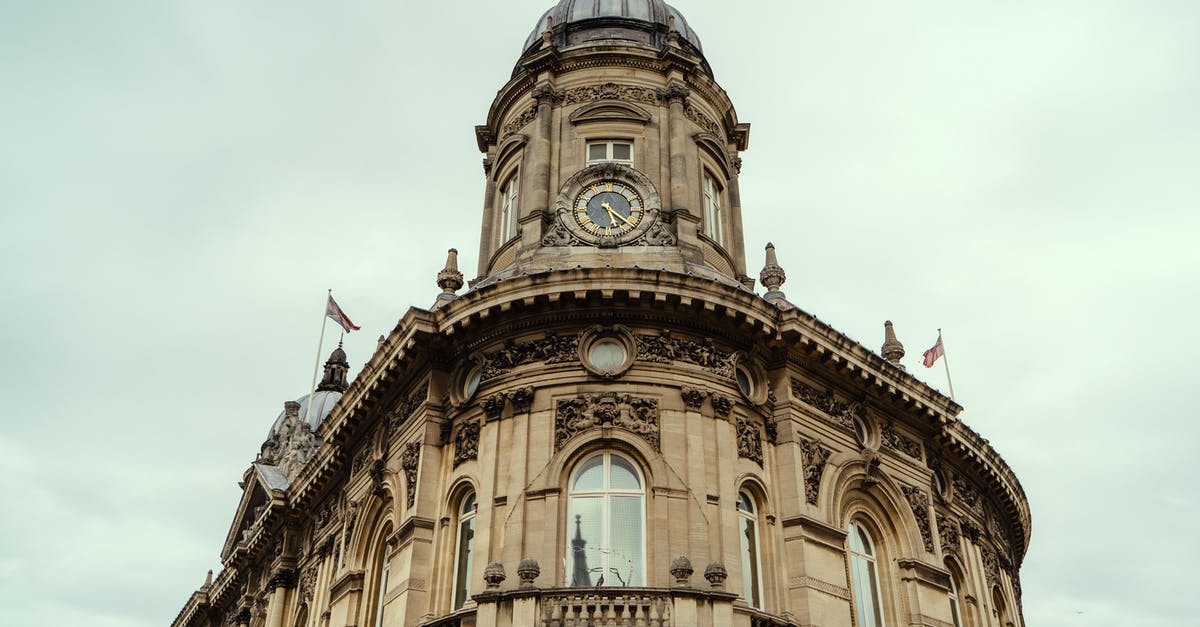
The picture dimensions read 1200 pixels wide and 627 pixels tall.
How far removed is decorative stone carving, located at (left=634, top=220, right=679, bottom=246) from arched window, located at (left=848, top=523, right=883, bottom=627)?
8.33m

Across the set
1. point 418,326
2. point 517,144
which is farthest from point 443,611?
point 517,144

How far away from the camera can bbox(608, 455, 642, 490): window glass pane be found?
2331 cm

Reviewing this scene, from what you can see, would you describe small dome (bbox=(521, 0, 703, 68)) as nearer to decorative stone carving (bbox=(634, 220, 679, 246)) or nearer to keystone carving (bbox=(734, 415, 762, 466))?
decorative stone carving (bbox=(634, 220, 679, 246))

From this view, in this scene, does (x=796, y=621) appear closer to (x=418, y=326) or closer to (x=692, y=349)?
(x=692, y=349)

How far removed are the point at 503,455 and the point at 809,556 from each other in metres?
7.09

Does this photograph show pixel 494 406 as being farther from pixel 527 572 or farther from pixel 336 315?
pixel 336 315

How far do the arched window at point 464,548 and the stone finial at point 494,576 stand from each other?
1.49 metres

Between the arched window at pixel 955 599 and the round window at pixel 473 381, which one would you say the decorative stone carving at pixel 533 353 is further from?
the arched window at pixel 955 599

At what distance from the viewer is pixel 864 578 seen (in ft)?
85.5

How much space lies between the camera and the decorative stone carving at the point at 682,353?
24312mm

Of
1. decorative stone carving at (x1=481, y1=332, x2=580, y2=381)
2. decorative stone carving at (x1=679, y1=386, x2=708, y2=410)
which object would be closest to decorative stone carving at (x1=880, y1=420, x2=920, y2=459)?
decorative stone carving at (x1=679, y1=386, x2=708, y2=410)

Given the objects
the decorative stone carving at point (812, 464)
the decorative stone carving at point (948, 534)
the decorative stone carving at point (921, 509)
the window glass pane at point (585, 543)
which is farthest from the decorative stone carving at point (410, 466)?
the decorative stone carving at point (948, 534)

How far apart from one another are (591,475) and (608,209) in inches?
301

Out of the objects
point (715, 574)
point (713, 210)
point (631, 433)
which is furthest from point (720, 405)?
point (713, 210)
